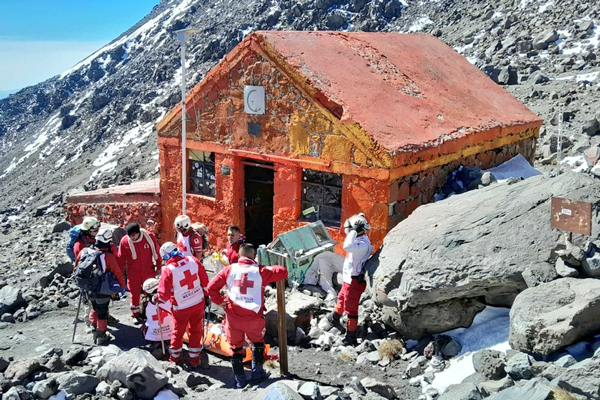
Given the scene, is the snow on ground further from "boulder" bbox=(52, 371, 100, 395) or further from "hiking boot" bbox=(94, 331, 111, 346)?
"hiking boot" bbox=(94, 331, 111, 346)

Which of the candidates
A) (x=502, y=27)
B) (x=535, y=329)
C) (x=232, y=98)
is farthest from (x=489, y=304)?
(x=502, y=27)

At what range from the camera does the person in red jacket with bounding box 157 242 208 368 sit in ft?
23.7

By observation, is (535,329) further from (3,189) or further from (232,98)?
(3,189)

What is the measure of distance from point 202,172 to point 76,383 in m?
6.08

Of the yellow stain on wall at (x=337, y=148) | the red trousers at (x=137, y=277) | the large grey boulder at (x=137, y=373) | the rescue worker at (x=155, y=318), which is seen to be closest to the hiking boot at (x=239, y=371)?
the large grey boulder at (x=137, y=373)

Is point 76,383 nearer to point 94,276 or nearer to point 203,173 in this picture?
point 94,276

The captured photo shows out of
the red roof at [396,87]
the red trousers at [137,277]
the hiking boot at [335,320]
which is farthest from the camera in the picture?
the red roof at [396,87]

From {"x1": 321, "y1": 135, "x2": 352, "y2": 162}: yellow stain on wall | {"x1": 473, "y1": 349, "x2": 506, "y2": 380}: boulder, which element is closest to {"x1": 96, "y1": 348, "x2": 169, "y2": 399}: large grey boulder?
{"x1": 473, "y1": 349, "x2": 506, "y2": 380}: boulder

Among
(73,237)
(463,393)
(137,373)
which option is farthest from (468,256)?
(73,237)

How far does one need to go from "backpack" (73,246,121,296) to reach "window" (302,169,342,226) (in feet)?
11.8

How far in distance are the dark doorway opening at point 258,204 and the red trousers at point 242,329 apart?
498 centimetres

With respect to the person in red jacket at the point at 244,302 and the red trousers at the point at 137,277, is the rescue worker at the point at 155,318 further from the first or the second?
the person in red jacket at the point at 244,302

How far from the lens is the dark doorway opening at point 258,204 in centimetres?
1202

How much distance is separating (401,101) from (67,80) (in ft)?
175
